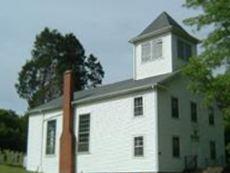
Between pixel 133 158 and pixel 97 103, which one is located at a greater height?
pixel 97 103

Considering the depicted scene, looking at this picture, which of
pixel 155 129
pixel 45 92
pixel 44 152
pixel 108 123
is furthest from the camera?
pixel 45 92

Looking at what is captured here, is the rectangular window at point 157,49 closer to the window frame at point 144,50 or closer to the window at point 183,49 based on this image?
the window frame at point 144,50

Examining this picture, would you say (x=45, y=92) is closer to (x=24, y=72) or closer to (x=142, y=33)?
(x=24, y=72)

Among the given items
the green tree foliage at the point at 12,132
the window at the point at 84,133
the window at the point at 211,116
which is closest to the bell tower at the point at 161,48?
the window at the point at 211,116

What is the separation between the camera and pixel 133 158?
108ft

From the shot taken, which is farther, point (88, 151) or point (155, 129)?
point (88, 151)

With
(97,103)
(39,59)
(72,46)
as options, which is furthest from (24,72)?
(97,103)

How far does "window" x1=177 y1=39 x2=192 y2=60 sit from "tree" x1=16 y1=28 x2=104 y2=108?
106 ft

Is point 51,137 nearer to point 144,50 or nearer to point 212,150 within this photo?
point 144,50

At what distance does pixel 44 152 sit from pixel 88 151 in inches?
231

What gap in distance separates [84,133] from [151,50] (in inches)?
324

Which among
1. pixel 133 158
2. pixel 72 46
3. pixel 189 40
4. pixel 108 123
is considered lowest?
pixel 133 158

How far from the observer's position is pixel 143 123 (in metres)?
33.1

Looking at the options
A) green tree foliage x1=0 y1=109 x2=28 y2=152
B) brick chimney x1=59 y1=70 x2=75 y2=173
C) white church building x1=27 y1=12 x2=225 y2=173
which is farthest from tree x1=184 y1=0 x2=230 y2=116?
green tree foliage x1=0 y1=109 x2=28 y2=152
